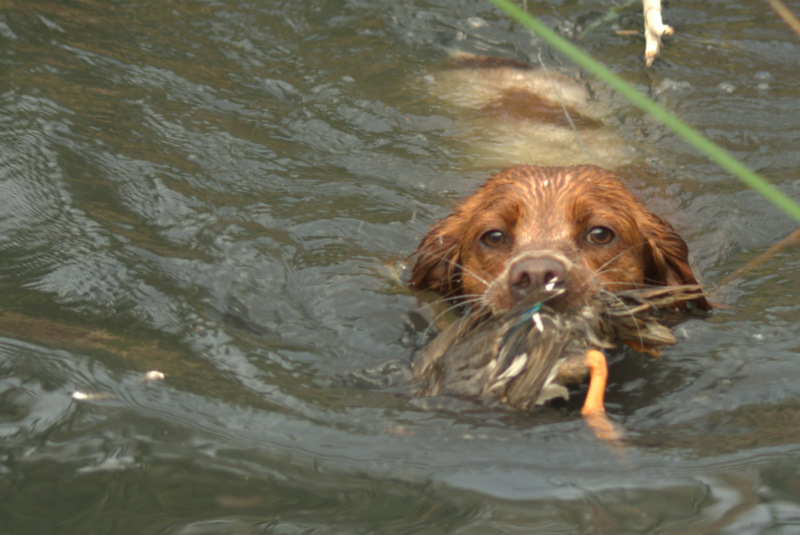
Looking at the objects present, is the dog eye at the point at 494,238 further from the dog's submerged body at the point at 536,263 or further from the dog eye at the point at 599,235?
the dog eye at the point at 599,235

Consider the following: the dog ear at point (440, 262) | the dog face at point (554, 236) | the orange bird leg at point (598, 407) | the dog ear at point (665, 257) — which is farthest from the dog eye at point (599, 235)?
the orange bird leg at point (598, 407)

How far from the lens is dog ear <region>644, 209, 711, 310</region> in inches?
172

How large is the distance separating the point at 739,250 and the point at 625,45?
8.59 feet

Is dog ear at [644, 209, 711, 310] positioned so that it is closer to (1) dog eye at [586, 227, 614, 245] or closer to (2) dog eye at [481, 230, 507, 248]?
(1) dog eye at [586, 227, 614, 245]

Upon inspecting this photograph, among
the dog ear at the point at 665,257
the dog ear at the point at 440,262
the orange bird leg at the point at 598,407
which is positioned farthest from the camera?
the dog ear at the point at 440,262

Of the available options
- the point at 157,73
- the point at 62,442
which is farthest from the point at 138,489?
the point at 157,73

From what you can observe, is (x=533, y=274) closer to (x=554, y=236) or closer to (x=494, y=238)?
(x=554, y=236)

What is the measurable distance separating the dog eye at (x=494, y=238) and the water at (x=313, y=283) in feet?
1.43

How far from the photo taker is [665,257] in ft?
14.5

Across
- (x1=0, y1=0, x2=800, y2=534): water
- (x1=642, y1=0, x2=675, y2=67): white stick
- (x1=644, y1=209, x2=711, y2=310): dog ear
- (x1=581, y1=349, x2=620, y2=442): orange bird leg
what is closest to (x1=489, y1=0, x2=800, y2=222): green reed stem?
(x1=0, y1=0, x2=800, y2=534): water

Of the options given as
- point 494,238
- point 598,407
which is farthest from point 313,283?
point 598,407

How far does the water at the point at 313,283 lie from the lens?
268 centimetres

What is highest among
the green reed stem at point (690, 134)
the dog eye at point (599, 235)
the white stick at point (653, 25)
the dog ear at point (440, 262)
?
the green reed stem at point (690, 134)

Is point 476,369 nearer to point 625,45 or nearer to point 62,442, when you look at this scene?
point 62,442
